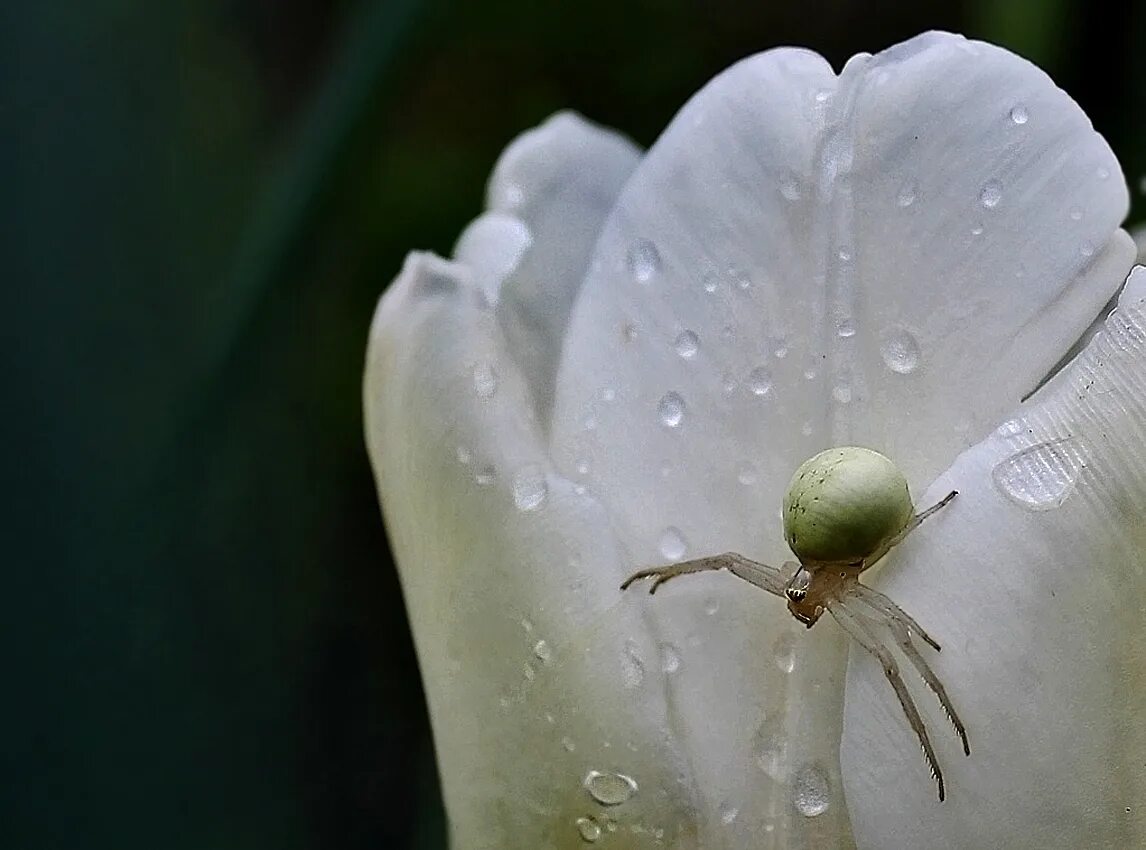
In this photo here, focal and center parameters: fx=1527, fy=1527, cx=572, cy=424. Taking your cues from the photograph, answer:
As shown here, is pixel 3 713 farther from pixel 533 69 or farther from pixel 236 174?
pixel 533 69

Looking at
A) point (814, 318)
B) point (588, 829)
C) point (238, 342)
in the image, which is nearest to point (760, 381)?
point (814, 318)

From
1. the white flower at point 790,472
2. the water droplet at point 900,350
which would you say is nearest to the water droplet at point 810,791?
the white flower at point 790,472

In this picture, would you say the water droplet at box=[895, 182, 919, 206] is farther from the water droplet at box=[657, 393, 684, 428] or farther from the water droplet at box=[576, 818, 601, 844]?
the water droplet at box=[576, 818, 601, 844]

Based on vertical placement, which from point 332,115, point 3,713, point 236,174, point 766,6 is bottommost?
point 3,713

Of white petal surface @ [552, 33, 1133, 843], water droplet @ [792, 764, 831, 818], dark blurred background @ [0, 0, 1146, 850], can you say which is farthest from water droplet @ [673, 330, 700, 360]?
dark blurred background @ [0, 0, 1146, 850]

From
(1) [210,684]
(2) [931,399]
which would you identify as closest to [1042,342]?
(2) [931,399]
